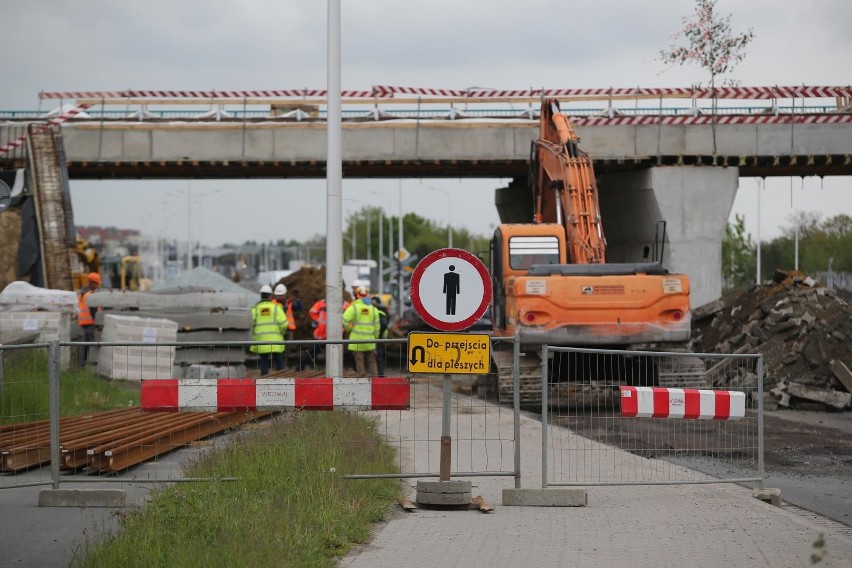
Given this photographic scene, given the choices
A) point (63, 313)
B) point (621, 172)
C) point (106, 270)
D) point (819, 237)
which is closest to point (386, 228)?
point (106, 270)

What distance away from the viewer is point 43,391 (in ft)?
49.8

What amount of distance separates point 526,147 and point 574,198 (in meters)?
13.0

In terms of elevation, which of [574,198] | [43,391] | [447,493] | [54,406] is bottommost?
[447,493]

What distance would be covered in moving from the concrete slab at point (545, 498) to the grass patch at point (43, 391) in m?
5.13

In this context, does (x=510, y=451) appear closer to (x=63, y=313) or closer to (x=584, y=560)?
(x=584, y=560)

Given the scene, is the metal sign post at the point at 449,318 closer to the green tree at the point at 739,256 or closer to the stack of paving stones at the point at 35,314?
the stack of paving stones at the point at 35,314

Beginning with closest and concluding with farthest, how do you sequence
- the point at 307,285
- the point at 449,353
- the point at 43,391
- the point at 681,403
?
1. the point at 449,353
2. the point at 681,403
3. the point at 43,391
4. the point at 307,285

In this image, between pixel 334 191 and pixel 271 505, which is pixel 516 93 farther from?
pixel 271 505

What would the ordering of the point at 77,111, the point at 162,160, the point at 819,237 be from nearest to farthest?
1. the point at 77,111
2. the point at 162,160
3. the point at 819,237

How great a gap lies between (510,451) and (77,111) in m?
22.8

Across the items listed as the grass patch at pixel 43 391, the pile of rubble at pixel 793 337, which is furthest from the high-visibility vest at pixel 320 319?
the pile of rubble at pixel 793 337

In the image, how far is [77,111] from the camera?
3269 centimetres

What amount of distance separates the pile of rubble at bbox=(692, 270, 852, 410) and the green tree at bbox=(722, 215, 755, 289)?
47.7 m

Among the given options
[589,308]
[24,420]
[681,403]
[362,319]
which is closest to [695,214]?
[362,319]
